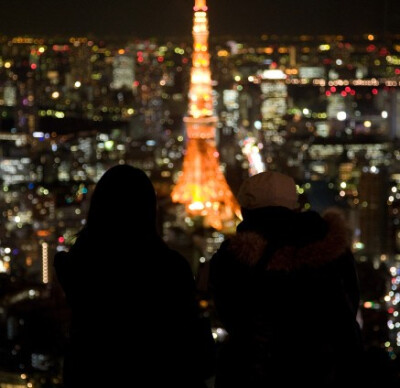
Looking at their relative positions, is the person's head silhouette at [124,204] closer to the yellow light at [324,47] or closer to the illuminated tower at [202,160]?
the yellow light at [324,47]

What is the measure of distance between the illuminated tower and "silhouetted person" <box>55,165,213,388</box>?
6850mm

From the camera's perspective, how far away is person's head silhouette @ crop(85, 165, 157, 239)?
97cm

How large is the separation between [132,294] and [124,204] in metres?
0.11

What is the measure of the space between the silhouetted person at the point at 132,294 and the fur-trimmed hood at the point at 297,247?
3.9 inches

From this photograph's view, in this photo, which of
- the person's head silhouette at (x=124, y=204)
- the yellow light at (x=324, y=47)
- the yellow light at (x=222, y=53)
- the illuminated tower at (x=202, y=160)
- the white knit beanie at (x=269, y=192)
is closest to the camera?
the person's head silhouette at (x=124, y=204)

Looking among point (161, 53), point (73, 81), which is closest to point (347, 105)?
point (161, 53)

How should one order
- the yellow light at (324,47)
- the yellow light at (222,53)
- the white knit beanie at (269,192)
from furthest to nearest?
the yellow light at (222,53) → the yellow light at (324,47) → the white knit beanie at (269,192)

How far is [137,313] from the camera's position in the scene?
997 mm

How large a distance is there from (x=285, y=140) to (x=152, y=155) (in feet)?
5.14

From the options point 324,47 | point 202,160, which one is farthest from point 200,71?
point 324,47

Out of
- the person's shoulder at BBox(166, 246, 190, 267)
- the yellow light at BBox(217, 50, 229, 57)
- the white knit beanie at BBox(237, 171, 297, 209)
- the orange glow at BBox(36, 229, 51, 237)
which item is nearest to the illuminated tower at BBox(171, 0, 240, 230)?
the yellow light at BBox(217, 50, 229, 57)

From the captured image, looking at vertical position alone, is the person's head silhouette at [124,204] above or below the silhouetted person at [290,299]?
above

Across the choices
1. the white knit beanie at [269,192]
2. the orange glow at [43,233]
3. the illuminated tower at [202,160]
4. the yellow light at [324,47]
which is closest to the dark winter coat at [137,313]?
the white knit beanie at [269,192]

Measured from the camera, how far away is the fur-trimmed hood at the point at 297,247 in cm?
104
